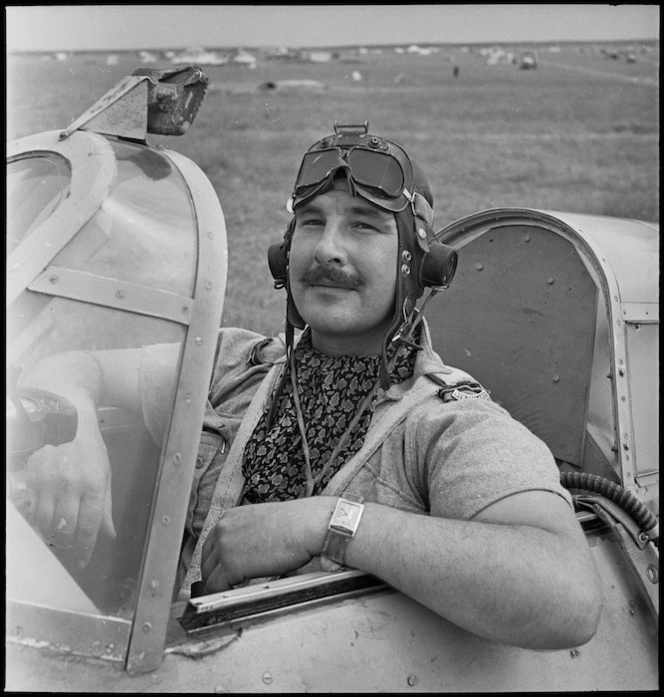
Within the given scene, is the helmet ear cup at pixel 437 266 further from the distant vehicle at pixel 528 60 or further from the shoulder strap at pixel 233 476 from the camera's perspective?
the distant vehicle at pixel 528 60

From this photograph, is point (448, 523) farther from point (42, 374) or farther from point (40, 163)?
point (40, 163)

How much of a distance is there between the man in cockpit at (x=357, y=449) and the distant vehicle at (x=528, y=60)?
460 inches

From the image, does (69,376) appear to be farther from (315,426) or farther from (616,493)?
(616,493)

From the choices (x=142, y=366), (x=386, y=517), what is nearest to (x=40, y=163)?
(x=142, y=366)

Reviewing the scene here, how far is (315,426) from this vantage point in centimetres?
218

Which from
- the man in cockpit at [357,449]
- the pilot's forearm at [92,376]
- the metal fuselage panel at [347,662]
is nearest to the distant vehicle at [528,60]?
the man in cockpit at [357,449]

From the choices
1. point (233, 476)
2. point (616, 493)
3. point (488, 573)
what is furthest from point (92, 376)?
point (616, 493)

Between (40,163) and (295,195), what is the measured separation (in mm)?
667

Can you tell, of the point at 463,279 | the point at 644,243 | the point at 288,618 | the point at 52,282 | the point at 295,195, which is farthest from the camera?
the point at 463,279

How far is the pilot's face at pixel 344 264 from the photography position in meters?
2.12

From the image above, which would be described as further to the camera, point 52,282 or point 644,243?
point 644,243

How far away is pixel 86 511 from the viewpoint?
1.54m

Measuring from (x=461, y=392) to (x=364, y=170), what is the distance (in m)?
0.58

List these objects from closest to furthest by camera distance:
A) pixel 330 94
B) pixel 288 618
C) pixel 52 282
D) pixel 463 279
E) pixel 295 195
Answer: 1. pixel 52 282
2. pixel 288 618
3. pixel 295 195
4. pixel 463 279
5. pixel 330 94
